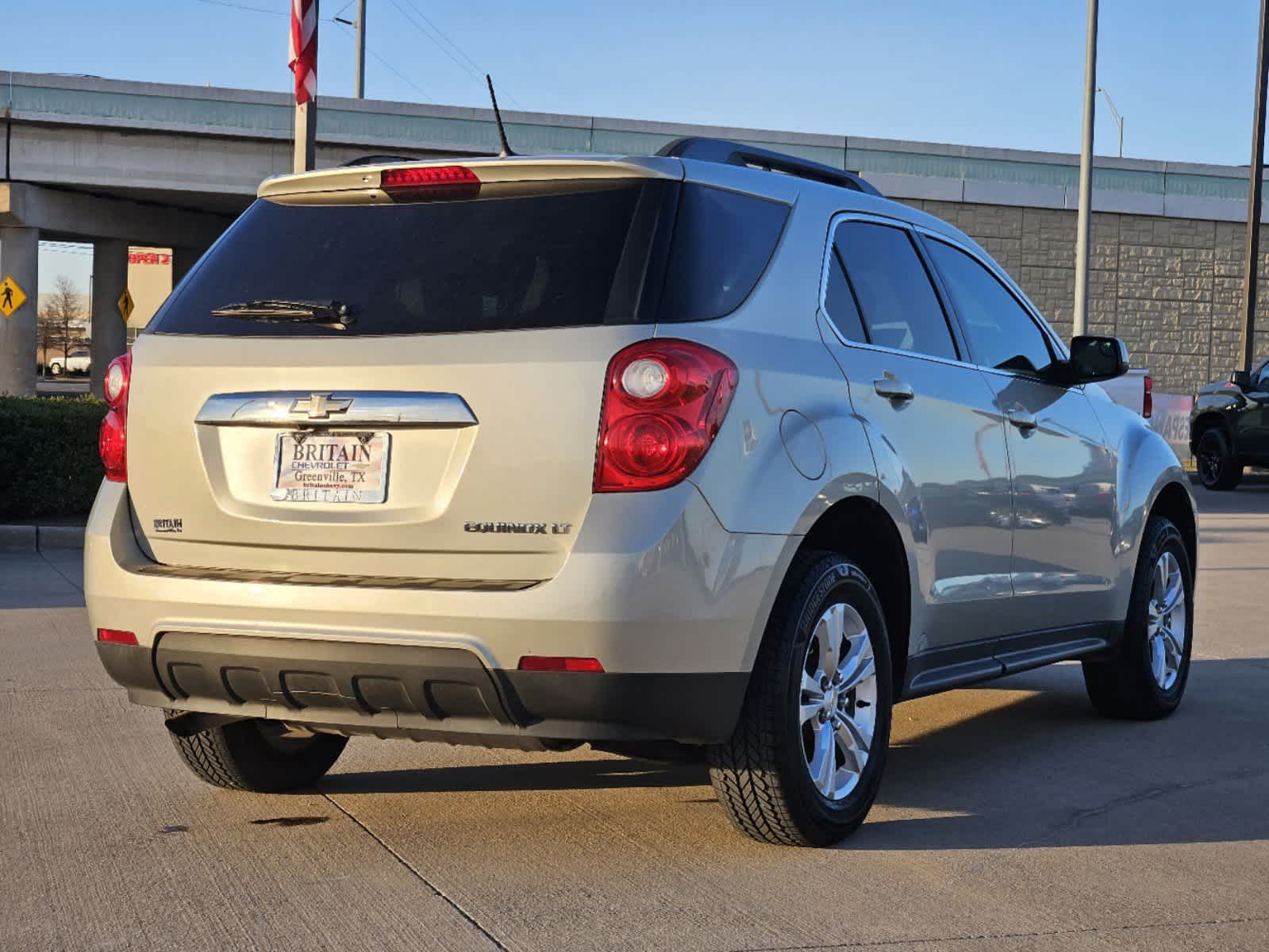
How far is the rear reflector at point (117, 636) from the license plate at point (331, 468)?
554 mm

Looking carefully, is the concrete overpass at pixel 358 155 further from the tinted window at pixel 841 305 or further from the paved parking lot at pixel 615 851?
the tinted window at pixel 841 305

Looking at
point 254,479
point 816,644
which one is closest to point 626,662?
point 816,644

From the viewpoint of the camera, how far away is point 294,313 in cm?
460

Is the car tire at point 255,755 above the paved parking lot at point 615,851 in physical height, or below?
above

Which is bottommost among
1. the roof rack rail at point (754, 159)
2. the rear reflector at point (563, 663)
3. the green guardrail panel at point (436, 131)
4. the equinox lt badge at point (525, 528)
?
the rear reflector at point (563, 663)

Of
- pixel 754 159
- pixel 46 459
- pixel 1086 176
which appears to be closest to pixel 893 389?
pixel 754 159

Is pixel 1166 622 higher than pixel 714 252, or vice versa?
pixel 714 252

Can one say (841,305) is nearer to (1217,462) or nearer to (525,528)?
(525,528)

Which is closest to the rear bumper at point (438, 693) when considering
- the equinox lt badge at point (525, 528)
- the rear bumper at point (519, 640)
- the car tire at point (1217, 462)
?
the rear bumper at point (519, 640)

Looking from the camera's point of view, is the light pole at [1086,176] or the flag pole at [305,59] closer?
the flag pole at [305,59]

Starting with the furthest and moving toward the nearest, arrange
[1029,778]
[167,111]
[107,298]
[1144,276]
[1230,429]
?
[107,298]
[167,111]
[1144,276]
[1230,429]
[1029,778]

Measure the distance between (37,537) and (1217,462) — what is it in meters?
16.1

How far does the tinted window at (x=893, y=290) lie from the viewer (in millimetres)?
5305

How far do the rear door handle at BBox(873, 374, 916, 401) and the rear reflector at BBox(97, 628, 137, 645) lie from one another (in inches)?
84.3
